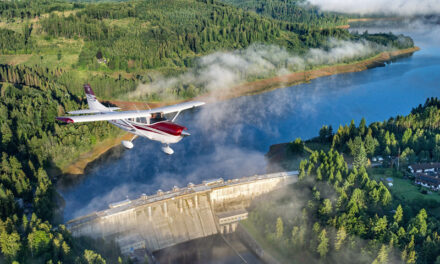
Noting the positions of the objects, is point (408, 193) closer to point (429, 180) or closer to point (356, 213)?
point (429, 180)

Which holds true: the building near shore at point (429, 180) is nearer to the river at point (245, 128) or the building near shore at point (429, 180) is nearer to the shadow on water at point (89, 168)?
the river at point (245, 128)

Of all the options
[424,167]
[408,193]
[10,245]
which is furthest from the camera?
[424,167]

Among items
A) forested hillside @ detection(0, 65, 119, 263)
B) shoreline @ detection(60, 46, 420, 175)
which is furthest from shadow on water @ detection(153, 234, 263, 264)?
shoreline @ detection(60, 46, 420, 175)

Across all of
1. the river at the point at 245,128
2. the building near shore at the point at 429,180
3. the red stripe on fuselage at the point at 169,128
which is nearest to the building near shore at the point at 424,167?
the building near shore at the point at 429,180

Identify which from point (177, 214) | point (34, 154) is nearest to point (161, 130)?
point (177, 214)

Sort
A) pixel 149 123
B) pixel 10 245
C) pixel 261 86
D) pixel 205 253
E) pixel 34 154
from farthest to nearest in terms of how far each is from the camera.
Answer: pixel 261 86 < pixel 34 154 < pixel 205 253 < pixel 149 123 < pixel 10 245

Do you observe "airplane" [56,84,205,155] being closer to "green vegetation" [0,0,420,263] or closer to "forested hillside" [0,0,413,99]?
"green vegetation" [0,0,420,263]

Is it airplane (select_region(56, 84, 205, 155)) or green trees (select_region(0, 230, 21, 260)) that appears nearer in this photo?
green trees (select_region(0, 230, 21, 260))
